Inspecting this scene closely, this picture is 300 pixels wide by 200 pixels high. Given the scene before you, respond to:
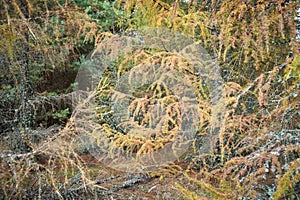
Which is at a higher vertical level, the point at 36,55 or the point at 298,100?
the point at 298,100

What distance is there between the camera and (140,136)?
446 centimetres

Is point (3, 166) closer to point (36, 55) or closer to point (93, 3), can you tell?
point (36, 55)

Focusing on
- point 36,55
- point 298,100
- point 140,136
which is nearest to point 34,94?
point 36,55

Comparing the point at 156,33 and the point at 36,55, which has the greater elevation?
the point at 156,33

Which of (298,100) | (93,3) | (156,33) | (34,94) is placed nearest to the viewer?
(298,100)

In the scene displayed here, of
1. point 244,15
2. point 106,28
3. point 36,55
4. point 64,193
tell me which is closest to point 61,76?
point 106,28

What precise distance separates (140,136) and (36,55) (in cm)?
181

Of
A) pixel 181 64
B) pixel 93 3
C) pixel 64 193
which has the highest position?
pixel 93 3

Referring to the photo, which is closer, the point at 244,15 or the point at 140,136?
the point at 244,15

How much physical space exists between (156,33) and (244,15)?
6.78 feet

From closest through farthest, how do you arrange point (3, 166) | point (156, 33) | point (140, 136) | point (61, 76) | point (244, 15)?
1. point (244, 15)
2. point (3, 166)
3. point (156, 33)
4. point (140, 136)
5. point (61, 76)

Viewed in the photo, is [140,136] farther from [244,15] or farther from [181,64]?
[244,15]

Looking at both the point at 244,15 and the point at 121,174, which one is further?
the point at 121,174

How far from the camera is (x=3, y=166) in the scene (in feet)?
8.89
